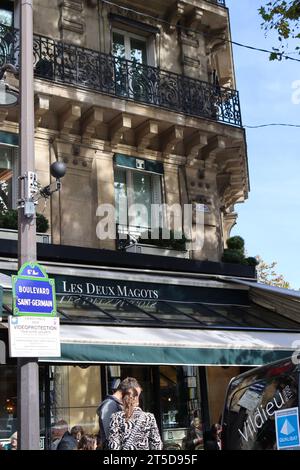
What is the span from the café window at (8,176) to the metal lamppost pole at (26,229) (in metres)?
4.51

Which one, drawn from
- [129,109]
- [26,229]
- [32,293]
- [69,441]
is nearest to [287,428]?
[32,293]

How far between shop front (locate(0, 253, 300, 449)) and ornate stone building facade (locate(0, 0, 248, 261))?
1185 mm

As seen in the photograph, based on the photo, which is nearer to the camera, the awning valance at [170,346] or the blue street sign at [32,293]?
the blue street sign at [32,293]

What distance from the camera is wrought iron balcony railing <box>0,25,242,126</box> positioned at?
12141 millimetres

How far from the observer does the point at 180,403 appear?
11.9 metres

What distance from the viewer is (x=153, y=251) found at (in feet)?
42.5

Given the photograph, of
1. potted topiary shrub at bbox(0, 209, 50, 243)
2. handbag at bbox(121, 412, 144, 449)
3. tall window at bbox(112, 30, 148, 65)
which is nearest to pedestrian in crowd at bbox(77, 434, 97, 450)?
handbag at bbox(121, 412, 144, 449)

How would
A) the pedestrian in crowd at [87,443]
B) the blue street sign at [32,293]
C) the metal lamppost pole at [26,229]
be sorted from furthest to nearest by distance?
1. the pedestrian in crowd at [87,443]
2. the blue street sign at [32,293]
3. the metal lamppost pole at [26,229]

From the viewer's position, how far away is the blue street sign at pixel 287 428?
4.88m

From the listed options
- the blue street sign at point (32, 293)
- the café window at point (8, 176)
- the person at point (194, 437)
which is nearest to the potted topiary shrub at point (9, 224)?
the café window at point (8, 176)

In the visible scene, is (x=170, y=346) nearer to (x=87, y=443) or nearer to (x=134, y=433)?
(x=87, y=443)

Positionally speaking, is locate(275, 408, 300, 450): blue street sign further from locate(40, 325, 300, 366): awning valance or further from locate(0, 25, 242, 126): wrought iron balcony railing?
locate(0, 25, 242, 126): wrought iron balcony railing

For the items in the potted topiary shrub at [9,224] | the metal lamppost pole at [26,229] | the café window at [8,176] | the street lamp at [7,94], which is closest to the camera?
the metal lamppost pole at [26,229]

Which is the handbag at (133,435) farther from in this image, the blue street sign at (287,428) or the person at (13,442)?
the person at (13,442)
